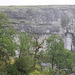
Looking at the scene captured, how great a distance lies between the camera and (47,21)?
17844 mm

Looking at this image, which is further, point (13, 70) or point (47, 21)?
point (47, 21)

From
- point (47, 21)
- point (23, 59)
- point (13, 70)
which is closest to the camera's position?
point (13, 70)

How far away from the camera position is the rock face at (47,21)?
16828 millimetres

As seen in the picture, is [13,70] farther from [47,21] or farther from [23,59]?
[47,21]

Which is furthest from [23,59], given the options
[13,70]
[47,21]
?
[47,21]

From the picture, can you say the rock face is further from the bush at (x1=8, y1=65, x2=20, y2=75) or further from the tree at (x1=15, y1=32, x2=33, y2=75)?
the bush at (x1=8, y1=65, x2=20, y2=75)

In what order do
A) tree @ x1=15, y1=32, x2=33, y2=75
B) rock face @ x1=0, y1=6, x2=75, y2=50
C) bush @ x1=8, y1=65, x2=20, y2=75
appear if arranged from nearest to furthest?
1. bush @ x1=8, y1=65, x2=20, y2=75
2. tree @ x1=15, y1=32, x2=33, y2=75
3. rock face @ x1=0, y1=6, x2=75, y2=50

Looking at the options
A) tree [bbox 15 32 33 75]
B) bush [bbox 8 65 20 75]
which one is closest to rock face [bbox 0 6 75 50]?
tree [bbox 15 32 33 75]

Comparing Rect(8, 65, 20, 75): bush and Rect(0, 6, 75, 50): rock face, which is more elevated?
Rect(0, 6, 75, 50): rock face

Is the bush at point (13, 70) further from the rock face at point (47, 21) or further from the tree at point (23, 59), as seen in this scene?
the rock face at point (47, 21)

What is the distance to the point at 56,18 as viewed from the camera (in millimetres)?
18297

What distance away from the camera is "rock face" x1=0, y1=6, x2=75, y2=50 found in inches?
663

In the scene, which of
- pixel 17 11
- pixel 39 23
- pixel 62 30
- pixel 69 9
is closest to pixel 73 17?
pixel 69 9

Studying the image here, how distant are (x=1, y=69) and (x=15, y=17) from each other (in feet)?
35.2
